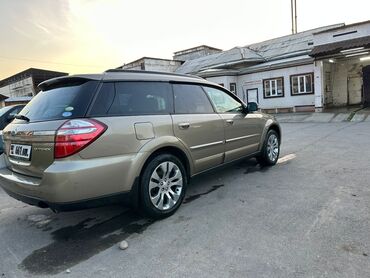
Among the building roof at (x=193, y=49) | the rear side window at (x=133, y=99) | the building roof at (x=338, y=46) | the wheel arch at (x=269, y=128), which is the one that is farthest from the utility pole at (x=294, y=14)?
the rear side window at (x=133, y=99)

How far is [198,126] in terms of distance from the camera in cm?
410

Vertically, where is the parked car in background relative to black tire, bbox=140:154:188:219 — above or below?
above

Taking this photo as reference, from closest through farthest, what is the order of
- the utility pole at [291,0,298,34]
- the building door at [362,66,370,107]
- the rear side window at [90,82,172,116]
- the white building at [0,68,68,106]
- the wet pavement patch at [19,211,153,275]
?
the wet pavement patch at [19,211,153,275], the rear side window at [90,82,172,116], the building door at [362,66,370,107], the utility pole at [291,0,298,34], the white building at [0,68,68,106]

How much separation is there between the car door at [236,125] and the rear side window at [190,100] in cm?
19

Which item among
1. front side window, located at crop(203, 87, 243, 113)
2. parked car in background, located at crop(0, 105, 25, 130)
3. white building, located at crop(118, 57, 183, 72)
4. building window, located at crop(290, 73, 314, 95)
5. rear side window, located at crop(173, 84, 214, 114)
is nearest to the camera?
rear side window, located at crop(173, 84, 214, 114)

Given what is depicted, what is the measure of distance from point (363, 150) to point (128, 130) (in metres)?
6.19

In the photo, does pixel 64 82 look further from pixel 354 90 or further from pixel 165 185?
pixel 354 90

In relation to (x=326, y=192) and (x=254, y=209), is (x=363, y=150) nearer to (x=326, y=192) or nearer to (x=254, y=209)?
(x=326, y=192)

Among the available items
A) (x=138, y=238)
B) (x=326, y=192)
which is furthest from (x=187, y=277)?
(x=326, y=192)

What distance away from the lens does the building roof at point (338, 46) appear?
15141mm

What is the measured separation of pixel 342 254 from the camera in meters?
2.62

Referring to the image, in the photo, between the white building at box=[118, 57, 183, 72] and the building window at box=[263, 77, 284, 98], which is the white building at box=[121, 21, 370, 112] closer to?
the building window at box=[263, 77, 284, 98]

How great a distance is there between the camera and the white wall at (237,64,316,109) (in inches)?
757

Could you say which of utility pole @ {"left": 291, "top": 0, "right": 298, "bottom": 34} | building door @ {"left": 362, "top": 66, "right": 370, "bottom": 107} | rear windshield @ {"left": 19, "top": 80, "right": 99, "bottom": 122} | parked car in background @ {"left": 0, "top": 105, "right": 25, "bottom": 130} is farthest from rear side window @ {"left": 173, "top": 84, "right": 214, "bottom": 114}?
utility pole @ {"left": 291, "top": 0, "right": 298, "bottom": 34}
